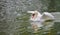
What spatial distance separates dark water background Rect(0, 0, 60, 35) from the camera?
993mm

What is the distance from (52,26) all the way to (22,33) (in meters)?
0.26

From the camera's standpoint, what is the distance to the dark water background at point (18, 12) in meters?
0.99

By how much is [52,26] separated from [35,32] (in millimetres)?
136

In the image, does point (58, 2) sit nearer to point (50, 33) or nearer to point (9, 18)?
point (50, 33)

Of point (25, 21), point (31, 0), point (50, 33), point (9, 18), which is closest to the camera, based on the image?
point (50, 33)

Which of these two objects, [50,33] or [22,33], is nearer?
[50,33]

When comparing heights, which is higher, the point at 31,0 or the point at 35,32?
the point at 31,0

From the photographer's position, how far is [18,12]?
1158 mm

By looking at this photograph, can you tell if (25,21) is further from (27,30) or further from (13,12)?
(13,12)

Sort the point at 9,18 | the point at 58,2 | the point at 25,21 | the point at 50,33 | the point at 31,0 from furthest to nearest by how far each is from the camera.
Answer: the point at 31,0 < the point at 9,18 < the point at 25,21 < the point at 58,2 < the point at 50,33

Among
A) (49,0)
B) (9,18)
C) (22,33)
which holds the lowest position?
(22,33)

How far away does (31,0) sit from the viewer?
4.19 ft

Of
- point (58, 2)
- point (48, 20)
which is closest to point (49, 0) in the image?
point (58, 2)

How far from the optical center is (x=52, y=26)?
802 mm
